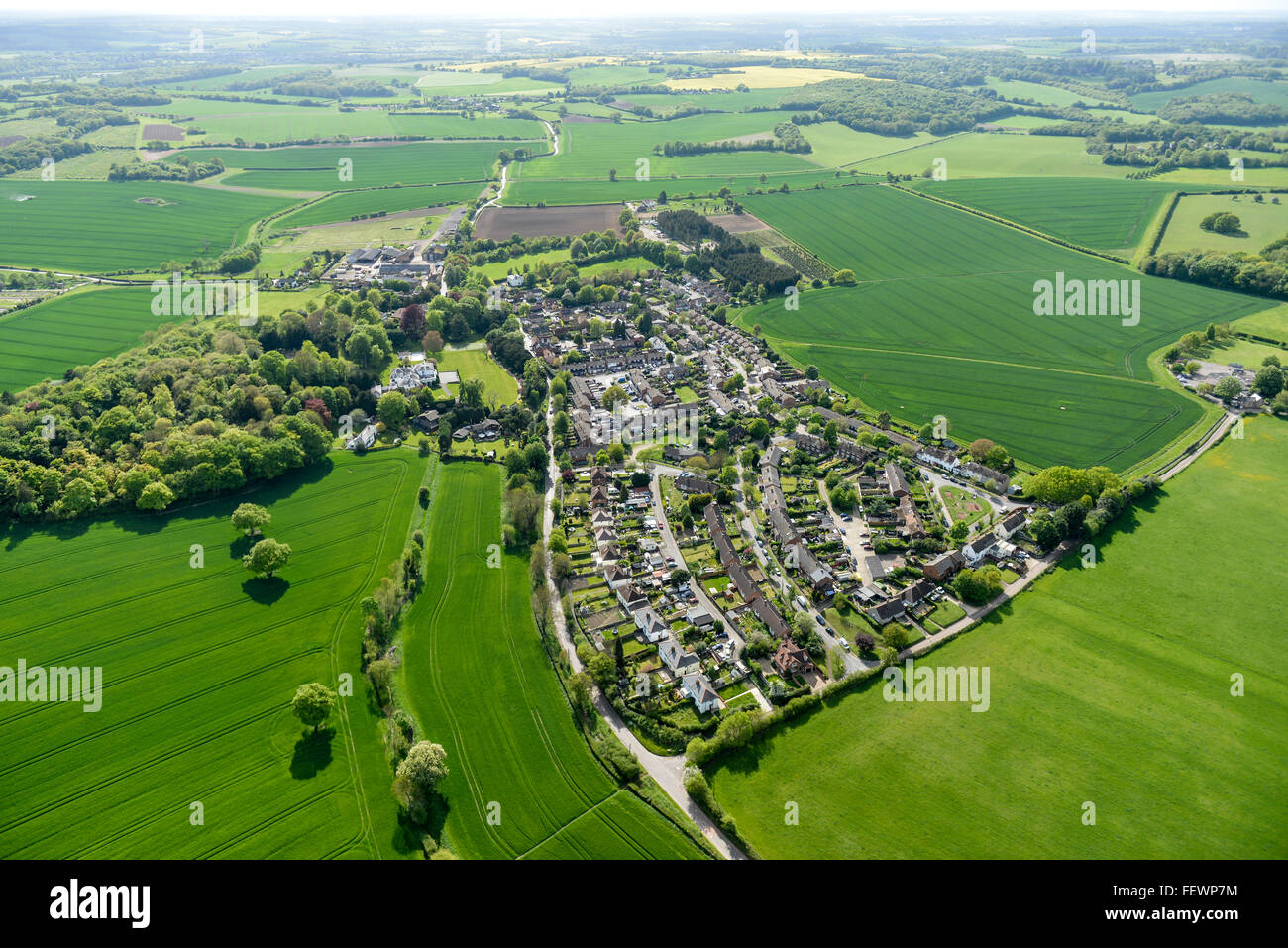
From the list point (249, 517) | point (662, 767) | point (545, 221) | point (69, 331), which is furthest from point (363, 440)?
point (545, 221)

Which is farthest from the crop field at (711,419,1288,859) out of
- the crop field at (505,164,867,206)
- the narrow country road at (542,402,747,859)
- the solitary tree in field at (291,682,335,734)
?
the crop field at (505,164,867,206)

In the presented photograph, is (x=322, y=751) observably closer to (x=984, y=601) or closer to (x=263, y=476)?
(x=263, y=476)

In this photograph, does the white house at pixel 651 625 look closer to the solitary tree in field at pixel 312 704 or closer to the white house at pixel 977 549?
the solitary tree in field at pixel 312 704

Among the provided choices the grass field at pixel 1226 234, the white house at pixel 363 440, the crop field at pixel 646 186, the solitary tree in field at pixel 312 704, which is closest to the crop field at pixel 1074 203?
the grass field at pixel 1226 234

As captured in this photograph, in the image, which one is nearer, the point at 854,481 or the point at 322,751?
the point at 322,751

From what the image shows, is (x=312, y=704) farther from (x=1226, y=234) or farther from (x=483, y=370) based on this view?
(x=1226, y=234)

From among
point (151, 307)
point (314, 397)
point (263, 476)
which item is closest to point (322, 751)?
point (263, 476)

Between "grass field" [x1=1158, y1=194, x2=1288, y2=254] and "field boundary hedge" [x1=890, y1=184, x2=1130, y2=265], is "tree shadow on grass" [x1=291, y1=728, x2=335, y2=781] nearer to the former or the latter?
"field boundary hedge" [x1=890, y1=184, x2=1130, y2=265]
